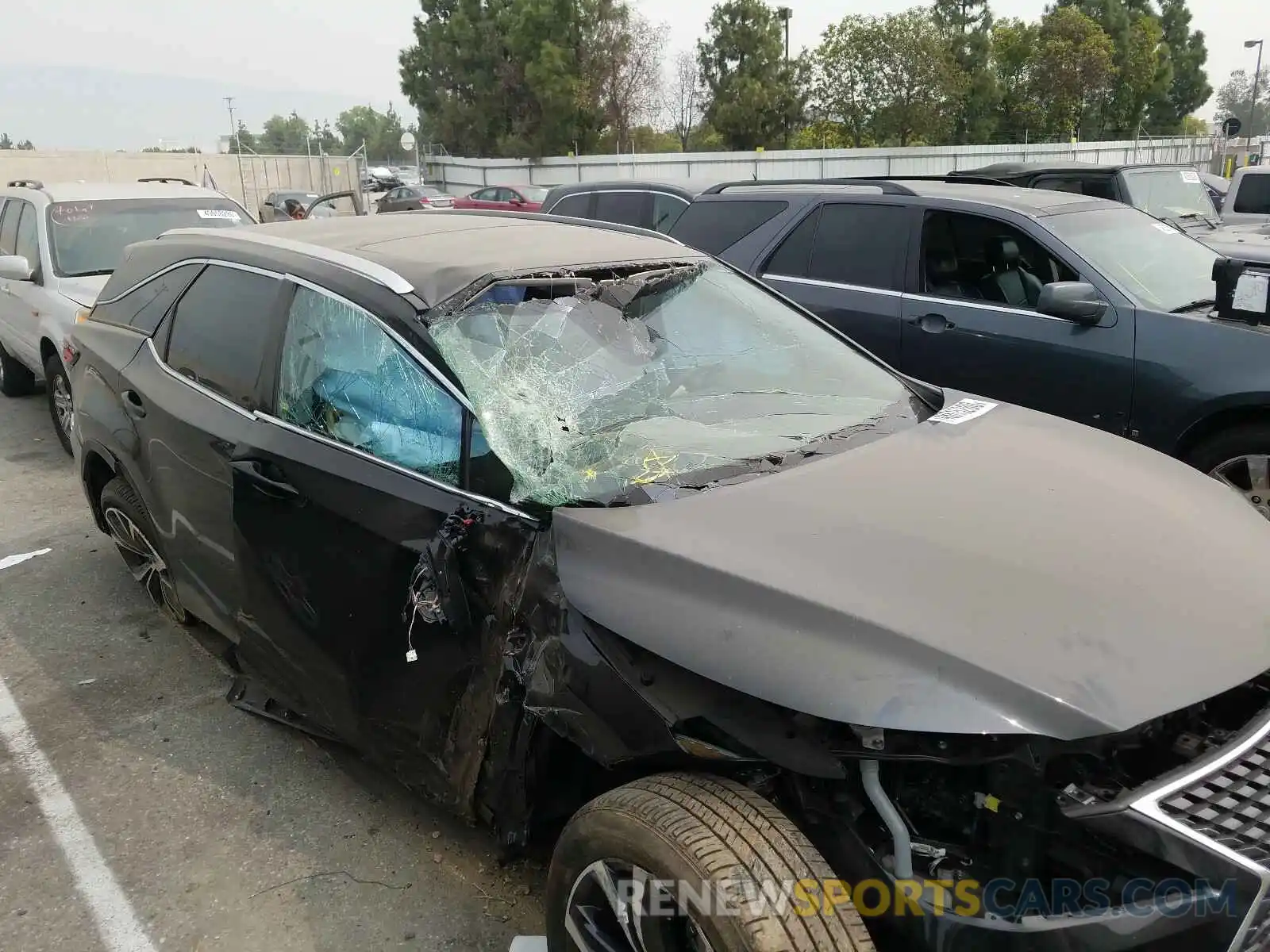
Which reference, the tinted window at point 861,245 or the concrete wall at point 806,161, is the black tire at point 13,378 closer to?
the tinted window at point 861,245

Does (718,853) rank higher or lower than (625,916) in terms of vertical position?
higher

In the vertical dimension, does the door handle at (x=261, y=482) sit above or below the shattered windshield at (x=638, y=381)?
below

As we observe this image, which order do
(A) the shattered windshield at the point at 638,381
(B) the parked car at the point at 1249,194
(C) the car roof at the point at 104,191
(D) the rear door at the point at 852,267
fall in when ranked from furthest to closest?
(B) the parked car at the point at 1249,194, (C) the car roof at the point at 104,191, (D) the rear door at the point at 852,267, (A) the shattered windshield at the point at 638,381

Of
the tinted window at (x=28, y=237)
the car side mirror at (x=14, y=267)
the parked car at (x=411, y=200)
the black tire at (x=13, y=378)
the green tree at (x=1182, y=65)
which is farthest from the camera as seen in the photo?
the green tree at (x=1182, y=65)

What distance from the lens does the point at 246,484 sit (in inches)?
114

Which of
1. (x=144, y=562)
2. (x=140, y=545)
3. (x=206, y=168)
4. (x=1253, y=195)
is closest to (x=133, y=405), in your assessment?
(x=140, y=545)

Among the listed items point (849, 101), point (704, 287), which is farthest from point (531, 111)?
point (704, 287)

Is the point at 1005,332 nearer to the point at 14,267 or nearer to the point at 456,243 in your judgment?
the point at 456,243

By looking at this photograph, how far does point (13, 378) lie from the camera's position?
27.8 feet

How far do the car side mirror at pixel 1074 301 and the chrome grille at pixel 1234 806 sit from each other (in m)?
3.37

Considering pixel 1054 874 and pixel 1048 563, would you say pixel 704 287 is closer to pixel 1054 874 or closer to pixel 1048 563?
pixel 1048 563

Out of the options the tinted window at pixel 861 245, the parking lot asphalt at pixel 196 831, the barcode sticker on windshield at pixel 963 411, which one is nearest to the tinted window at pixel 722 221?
the tinted window at pixel 861 245

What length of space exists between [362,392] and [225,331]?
89 cm

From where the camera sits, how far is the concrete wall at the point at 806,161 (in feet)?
107
